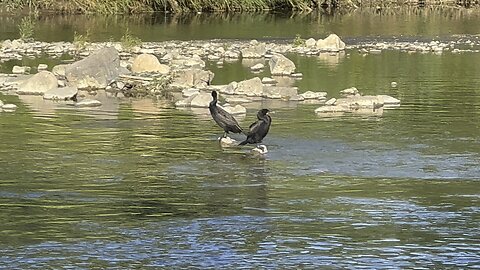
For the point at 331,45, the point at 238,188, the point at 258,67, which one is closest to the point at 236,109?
the point at 238,188

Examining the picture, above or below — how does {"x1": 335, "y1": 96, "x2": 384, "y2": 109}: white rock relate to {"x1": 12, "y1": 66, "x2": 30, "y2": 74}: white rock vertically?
below

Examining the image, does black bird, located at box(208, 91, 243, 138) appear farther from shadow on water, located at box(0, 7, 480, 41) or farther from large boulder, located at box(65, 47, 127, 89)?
shadow on water, located at box(0, 7, 480, 41)

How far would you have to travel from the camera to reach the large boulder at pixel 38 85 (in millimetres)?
21984

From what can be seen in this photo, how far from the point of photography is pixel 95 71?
916 inches

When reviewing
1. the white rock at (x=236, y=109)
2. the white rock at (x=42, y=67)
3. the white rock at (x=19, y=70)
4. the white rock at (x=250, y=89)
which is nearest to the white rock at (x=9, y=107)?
the white rock at (x=236, y=109)

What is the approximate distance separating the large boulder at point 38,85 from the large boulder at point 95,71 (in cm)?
75

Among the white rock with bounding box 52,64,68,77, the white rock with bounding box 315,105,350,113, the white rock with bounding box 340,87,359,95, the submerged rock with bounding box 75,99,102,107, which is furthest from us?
the white rock with bounding box 52,64,68,77

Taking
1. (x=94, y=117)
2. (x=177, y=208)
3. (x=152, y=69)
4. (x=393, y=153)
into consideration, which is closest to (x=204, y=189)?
(x=177, y=208)

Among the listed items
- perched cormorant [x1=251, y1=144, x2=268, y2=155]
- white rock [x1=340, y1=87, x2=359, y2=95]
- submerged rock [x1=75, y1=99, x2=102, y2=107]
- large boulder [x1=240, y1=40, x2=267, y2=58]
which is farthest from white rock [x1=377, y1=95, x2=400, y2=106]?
large boulder [x1=240, y1=40, x2=267, y2=58]

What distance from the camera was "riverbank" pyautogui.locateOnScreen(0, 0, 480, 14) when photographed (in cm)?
5159

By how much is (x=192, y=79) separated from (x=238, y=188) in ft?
35.3

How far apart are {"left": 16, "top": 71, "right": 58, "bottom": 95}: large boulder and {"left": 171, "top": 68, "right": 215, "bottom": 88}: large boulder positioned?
2575mm

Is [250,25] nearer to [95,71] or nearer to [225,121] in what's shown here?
[95,71]

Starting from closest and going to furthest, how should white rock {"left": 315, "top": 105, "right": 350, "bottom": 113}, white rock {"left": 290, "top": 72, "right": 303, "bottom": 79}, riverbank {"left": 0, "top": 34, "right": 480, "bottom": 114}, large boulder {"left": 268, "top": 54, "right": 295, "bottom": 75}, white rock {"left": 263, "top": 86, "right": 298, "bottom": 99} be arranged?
white rock {"left": 315, "top": 105, "right": 350, "bottom": 113}, riverbank {"left": 0, "top": 34, "right": 480, "bottom": 114}, white rock {"left": 263, "top": 86, "right": 298, "bottom": 99}, white rock {"left": 290, "top": 72, "right": 303, "bottom": 79}, large boulder {"left": 268, "top": 54, "right": 295, "bottom": 75}
